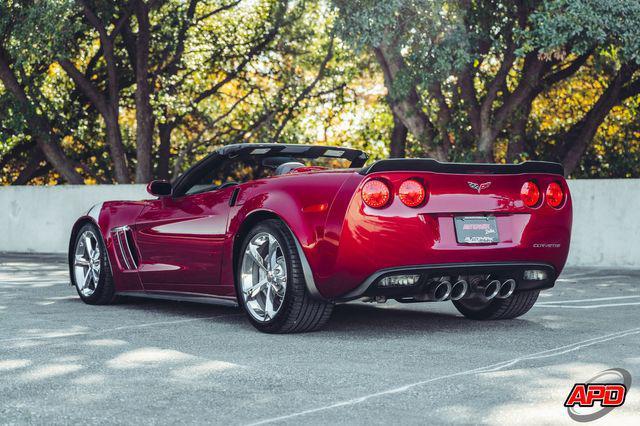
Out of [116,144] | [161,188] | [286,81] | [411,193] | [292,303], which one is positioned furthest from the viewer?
[286,81]

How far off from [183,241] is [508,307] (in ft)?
8.30

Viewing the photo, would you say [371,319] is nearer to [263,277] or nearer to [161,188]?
[263,277]

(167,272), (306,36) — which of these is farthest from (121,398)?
(306,36)

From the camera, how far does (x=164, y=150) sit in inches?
1052

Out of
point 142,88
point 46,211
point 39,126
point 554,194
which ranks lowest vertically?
point 46,211

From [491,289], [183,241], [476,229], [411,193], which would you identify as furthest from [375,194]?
[183,241]

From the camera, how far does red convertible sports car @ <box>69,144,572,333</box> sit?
632 centimetres

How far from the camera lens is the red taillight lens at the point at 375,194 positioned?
6.29 metres

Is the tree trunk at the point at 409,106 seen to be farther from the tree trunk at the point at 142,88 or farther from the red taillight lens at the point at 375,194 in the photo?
the red taillight lens at the point at 375,194

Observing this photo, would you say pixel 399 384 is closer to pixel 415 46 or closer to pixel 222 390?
pixel 222 390

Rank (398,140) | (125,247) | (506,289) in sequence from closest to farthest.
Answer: (506,289) < (125,247) < (398,140)

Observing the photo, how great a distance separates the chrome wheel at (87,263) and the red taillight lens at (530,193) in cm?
389

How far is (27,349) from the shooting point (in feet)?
20.2

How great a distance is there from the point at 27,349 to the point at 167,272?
1.91 m
